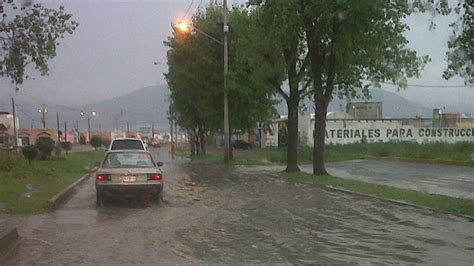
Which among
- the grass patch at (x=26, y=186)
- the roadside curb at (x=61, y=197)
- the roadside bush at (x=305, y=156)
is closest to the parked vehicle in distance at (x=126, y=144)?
the grass patch at (x=26, y=186)

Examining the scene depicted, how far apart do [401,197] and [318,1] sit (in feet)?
26.8

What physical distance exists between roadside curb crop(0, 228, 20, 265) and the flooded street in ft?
0.65

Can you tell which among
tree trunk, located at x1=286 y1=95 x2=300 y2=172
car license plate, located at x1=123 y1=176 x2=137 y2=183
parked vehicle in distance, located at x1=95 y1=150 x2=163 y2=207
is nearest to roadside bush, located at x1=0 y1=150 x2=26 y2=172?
parked vehicle in distance, located at x1=95 y1=150 x2=163 y2=207

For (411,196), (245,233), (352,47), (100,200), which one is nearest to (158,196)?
(100,200)

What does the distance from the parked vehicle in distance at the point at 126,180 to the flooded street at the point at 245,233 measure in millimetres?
410

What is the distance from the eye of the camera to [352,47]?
21.5 m

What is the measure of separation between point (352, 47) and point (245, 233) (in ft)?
41.6

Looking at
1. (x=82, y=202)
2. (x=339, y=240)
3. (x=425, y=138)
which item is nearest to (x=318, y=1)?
(x=82, y=202)

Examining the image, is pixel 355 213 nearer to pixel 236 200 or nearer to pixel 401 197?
pixel 401 197

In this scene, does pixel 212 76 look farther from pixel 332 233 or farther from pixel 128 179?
pixel 332 233

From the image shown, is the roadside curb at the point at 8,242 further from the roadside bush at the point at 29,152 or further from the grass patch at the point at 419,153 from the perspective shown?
the grass patch at the point at 419,153

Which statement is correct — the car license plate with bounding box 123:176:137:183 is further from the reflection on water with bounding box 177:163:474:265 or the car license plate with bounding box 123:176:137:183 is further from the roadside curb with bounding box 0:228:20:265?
the roadside curb with bounding box 0:228:20:265

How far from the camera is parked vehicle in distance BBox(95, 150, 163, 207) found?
14242 millimetres

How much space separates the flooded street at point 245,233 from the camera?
8539mm
